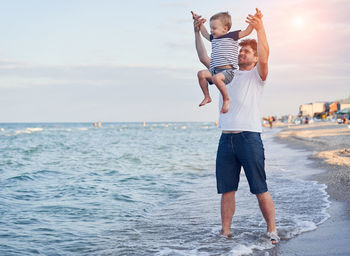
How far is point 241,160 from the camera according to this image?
4008 millimetres

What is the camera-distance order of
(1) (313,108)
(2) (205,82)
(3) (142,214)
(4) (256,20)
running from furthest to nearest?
(1) (313,108), (3) (142,214), (2) (205,82), (4) (256,20)

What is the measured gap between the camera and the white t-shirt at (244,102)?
3.97 meters

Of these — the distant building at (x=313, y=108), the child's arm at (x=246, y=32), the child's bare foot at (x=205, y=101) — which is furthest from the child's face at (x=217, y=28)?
the distant building at (x=313, y=108)

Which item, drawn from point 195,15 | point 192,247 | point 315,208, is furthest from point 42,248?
point 315,208

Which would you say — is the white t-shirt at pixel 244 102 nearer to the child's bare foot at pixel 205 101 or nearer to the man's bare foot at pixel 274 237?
the child's bare foot at pixel 205 101

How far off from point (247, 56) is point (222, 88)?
633 mm

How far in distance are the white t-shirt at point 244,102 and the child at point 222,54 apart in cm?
18

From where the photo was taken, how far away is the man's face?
13.6 ft

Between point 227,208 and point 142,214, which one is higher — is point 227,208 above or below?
above

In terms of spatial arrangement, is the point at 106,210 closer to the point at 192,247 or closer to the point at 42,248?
the point at 42,248

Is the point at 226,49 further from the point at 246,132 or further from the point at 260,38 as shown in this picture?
the point at 246,132

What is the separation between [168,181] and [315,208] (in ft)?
17.2

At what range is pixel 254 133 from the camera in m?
3.98

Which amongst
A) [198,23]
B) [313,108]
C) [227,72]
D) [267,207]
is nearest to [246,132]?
[227,72]
